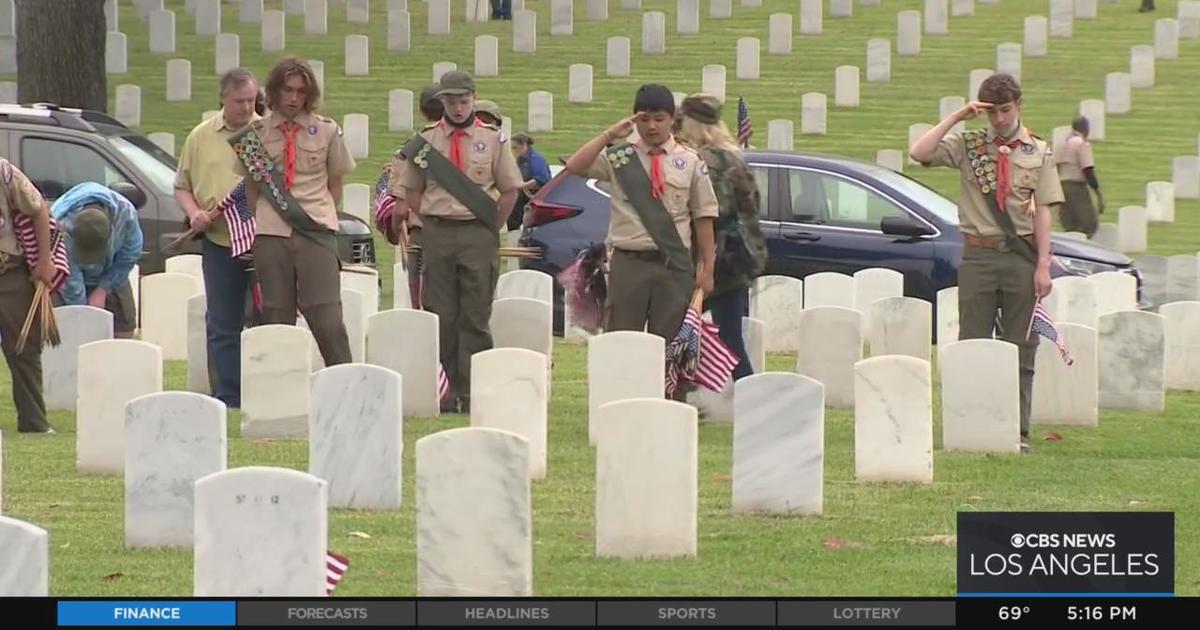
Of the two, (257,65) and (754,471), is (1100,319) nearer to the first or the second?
(754,471)

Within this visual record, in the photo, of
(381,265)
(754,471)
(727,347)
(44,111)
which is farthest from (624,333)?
(381,265)

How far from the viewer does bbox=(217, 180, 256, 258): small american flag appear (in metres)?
12.8

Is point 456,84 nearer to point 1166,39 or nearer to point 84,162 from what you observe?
point 84,162

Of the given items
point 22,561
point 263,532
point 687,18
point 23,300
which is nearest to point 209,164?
point 23,300

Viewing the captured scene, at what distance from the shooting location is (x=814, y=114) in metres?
28.2

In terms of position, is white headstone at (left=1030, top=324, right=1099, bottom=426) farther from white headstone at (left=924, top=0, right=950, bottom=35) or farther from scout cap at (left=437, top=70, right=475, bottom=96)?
white headstone at (left=924, top=0, right=950, bottom=35)

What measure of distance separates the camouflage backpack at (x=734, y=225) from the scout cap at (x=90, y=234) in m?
4.02

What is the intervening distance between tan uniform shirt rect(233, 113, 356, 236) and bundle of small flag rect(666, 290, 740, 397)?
184 cm

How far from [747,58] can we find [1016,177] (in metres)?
18.4

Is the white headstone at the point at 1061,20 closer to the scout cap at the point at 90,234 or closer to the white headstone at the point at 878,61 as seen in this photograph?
the white headstone at the point at 878,61

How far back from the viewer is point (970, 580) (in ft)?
26.2

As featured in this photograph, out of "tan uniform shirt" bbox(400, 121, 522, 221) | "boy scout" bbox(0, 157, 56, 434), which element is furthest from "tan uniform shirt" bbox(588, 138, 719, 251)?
"boy scout" bbox(0, 157, 56, 434)

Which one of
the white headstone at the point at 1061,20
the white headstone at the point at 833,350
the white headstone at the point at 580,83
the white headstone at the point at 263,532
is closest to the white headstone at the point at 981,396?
the white headstone at the point at 833,350

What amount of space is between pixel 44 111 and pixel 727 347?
7.14m
